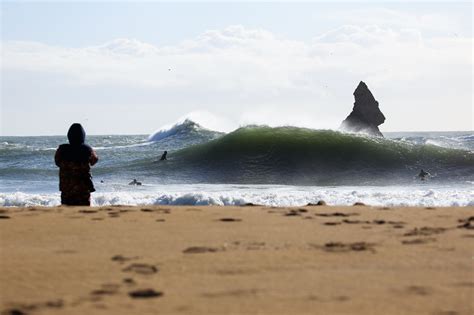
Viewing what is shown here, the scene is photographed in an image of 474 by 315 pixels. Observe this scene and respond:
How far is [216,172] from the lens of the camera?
76.1 ft

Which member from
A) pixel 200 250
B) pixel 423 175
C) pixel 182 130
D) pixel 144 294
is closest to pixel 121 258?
pixel 200 250

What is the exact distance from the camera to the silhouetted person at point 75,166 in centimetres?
833

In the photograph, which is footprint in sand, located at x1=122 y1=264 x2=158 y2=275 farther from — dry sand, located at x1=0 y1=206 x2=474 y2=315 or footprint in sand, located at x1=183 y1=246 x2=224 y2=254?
footprint in sand, located at x1=183 y1=246 x2=224 y2=254

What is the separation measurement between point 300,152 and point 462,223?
19034 mm

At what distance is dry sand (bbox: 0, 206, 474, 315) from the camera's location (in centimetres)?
331

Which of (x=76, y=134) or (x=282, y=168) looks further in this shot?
(x=282, y=168)

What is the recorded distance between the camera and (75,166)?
27.5 feet

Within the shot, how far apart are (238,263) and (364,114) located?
36.5 meters

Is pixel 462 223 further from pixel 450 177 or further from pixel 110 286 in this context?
pixel 450 177

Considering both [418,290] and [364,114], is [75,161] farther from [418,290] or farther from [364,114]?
[364,114]

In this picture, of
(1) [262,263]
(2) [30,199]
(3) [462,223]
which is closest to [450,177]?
(2) [30,199]

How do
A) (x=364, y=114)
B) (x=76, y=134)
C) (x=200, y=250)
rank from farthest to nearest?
(x=364, y=114)
(x=76, y=134)
(x=200, y=250)

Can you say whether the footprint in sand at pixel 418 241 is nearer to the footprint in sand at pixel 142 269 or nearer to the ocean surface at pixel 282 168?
the footprint in sand at pixel 142 269

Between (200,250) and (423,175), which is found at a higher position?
(200,250)
